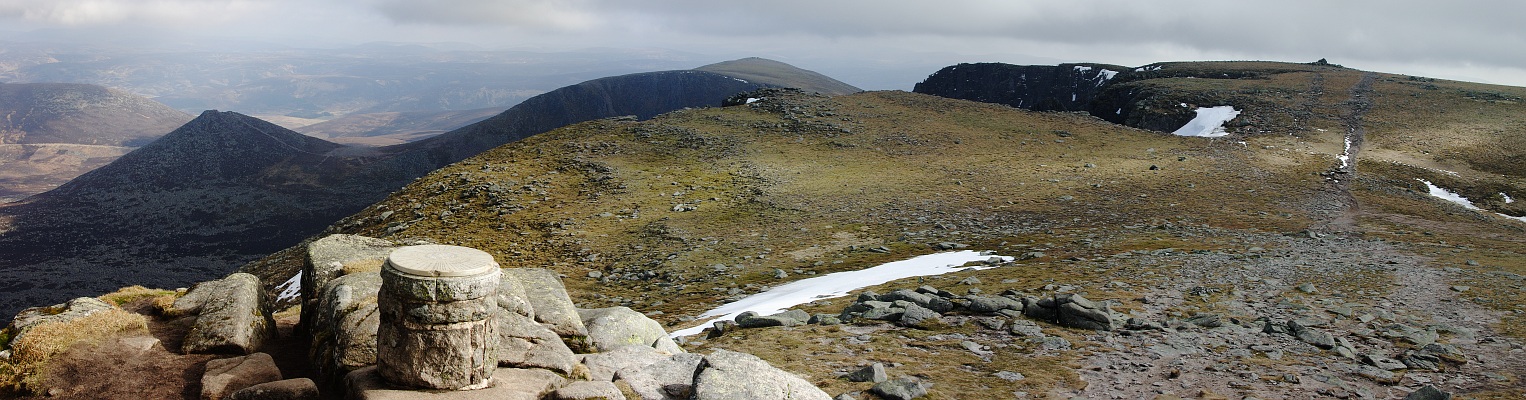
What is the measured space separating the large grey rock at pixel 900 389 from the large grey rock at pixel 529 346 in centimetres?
506

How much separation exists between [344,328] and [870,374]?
8.80m

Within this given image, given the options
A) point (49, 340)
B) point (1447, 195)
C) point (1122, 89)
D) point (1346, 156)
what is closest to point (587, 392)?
point (49, 340)

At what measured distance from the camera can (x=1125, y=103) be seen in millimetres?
77938

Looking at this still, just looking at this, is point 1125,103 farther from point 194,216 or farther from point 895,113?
point 194,216

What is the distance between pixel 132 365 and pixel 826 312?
13.8 m

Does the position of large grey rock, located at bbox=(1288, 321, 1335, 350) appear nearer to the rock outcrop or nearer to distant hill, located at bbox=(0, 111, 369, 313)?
the rock outcrop

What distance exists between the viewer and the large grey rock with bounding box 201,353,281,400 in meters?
10.1

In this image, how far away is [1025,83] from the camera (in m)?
141

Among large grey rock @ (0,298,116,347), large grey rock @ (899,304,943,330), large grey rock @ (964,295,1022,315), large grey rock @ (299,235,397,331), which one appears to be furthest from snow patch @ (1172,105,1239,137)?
large grey rock @ (0,298,116,347)

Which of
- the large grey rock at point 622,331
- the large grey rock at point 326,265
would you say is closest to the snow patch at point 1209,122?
the large grey rock at point 622,331

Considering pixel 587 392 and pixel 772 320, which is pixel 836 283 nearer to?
pixel 772 320

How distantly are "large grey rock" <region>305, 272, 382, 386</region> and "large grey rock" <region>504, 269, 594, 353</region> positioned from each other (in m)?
2.70

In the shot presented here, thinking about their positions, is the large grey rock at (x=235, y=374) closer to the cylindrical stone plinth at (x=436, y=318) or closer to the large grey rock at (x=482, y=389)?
the large grey rock at (x=482, y=389)

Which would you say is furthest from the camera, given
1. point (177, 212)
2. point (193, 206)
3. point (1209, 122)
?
point (193, 206)
